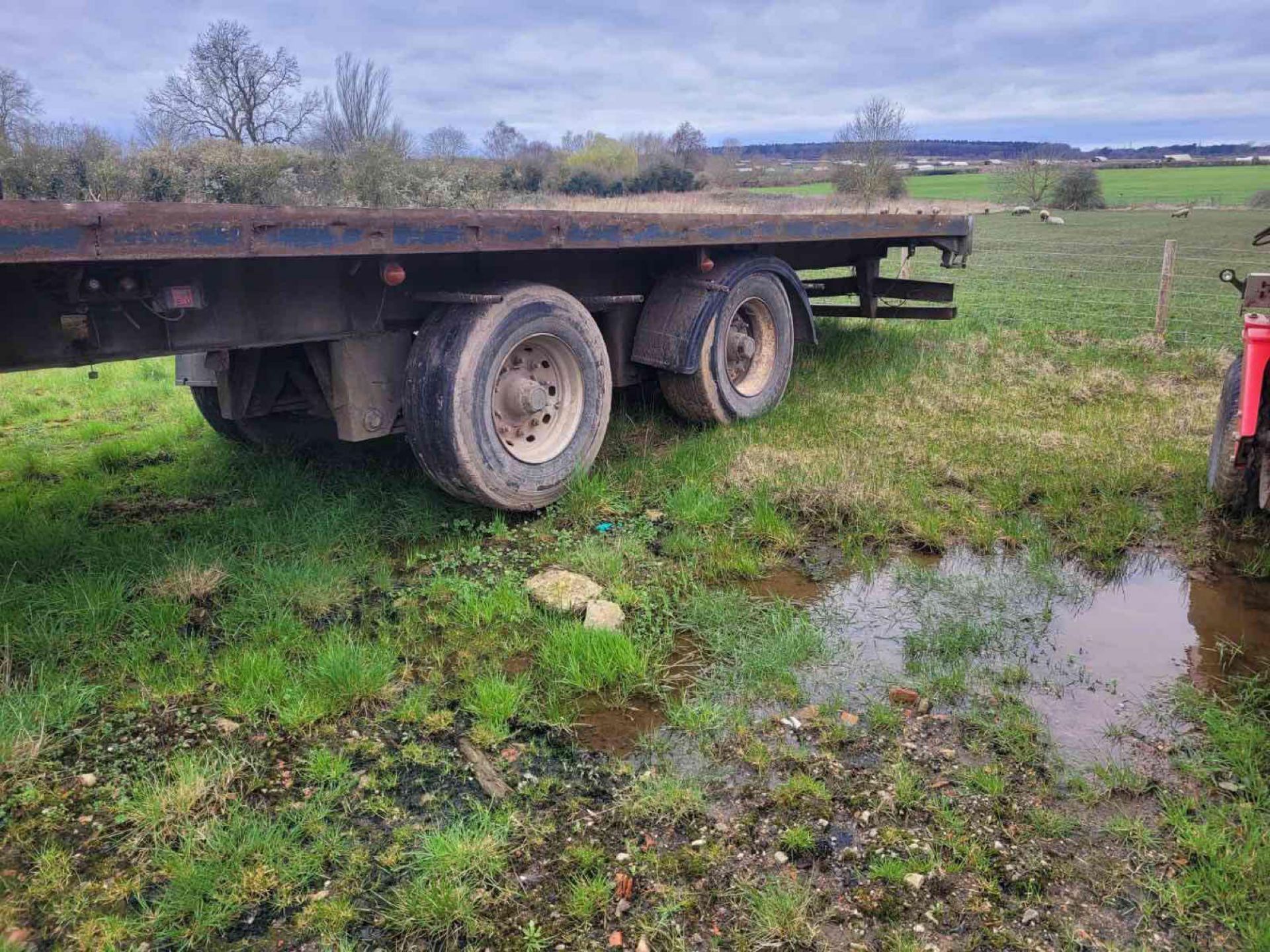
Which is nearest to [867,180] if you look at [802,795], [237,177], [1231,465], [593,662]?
[1231,465]

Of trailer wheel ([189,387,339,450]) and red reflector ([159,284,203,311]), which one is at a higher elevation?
red reflector ([159,284,203,311])

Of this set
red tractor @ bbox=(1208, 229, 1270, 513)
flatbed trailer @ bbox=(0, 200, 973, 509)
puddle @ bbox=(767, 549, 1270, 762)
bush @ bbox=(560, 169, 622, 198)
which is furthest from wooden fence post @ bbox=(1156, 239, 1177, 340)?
puddle @ bbox=(767, 549, 1270, 762)

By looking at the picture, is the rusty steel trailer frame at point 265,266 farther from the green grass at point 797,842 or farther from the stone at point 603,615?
the green grass at point 797,842

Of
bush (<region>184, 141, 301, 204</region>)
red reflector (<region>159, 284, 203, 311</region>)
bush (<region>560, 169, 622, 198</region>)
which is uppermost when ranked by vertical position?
bush (<region>560, 169, 622, 198</region>)

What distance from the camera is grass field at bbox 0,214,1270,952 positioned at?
7.89 ft

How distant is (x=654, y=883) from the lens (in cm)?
249

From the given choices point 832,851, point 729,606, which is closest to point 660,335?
point 729,606

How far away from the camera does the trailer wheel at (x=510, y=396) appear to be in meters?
4.52

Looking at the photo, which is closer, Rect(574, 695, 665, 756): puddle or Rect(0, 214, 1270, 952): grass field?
Rect(0, 214, 1270, 952): grass field

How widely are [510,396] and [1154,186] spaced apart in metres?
57.6

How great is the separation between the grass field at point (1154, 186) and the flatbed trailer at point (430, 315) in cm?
2573

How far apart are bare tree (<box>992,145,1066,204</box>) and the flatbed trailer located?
45.5 m

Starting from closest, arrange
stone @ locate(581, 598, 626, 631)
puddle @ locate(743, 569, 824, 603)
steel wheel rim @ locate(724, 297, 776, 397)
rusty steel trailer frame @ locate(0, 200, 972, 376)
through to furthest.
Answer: rusty steel trailer frame @ locate(0, 200, 972, 376) → stone @ locate(581, 598, 626, 631) → puddle @ locate(743, 569, 824, 603) → steel wheel rim @ locate(724, 297, 776, 397)

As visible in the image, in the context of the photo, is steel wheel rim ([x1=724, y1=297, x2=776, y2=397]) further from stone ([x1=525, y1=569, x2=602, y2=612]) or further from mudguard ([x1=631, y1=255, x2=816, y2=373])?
stone ([x1=525, y1=569, x2=602, y2=612])
